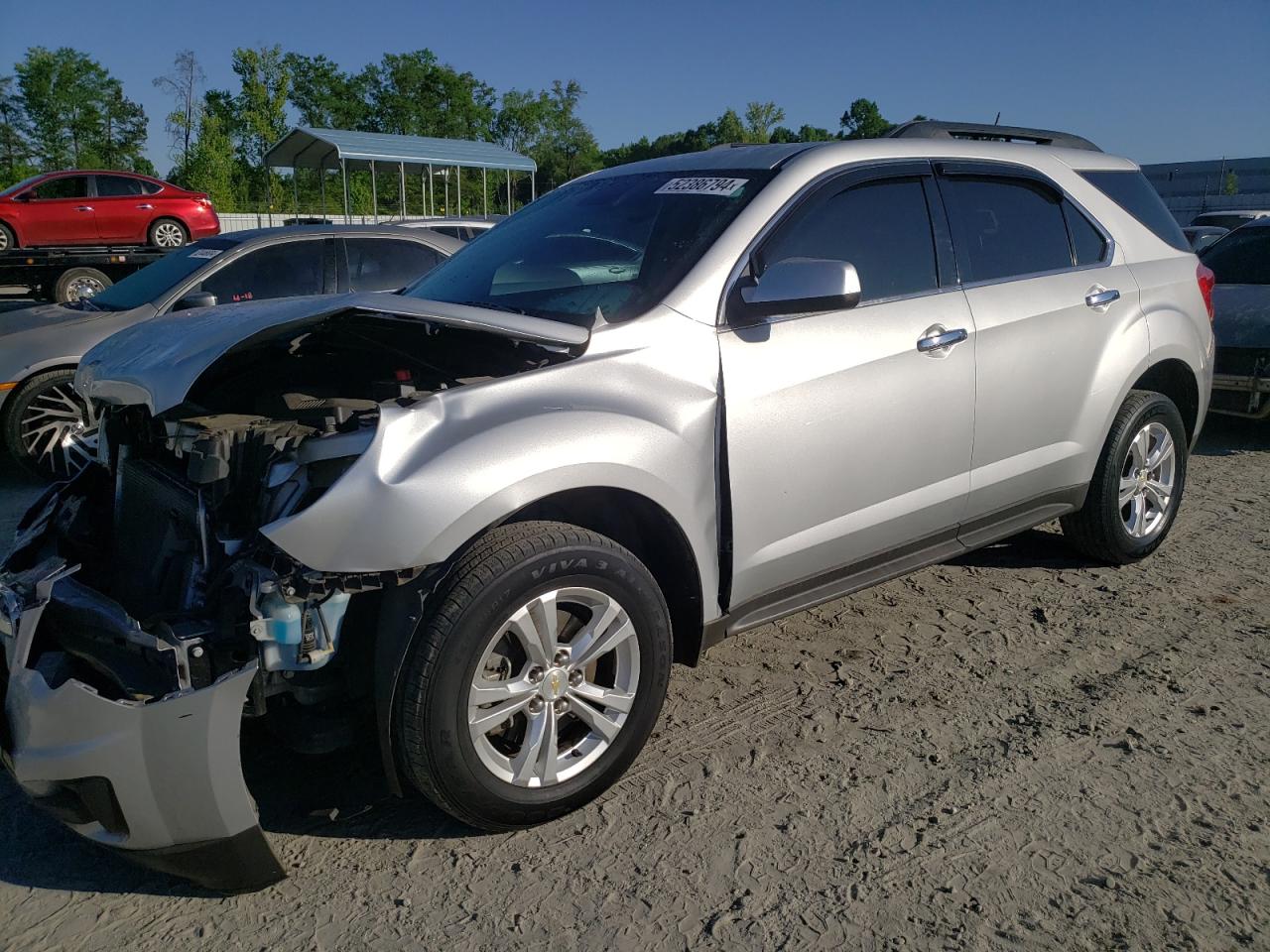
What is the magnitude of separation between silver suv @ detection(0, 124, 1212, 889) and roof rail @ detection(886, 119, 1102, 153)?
0.06 metres

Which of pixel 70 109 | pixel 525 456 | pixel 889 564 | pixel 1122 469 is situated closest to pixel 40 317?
pixel 525 456

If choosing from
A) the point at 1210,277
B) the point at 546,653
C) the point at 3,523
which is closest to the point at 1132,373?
the point at 1210,277

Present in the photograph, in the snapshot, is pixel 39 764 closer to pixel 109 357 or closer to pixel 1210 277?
pixel 109 357

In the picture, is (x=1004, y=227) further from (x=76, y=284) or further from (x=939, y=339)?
(x=76, y=284)

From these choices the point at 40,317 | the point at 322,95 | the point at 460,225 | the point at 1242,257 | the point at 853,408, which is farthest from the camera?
the point at 322,95

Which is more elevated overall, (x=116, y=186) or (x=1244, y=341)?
(x=116, y=186)

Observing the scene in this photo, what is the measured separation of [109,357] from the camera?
3049mm

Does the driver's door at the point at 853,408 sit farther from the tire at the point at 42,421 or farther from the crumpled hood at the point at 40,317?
the crumpled hood at the point at 40,317

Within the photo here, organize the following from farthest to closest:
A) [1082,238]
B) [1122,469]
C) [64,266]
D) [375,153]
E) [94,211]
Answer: [375,153] → [94,211] → [64,266] → [1122,469] → [1082,238]

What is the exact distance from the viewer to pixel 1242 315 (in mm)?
7488

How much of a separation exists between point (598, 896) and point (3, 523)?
4785 millimetres

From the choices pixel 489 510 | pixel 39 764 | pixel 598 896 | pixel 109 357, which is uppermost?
pixel 109 357

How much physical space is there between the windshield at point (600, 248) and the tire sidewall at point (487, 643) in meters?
0.84

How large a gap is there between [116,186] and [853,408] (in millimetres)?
20266
